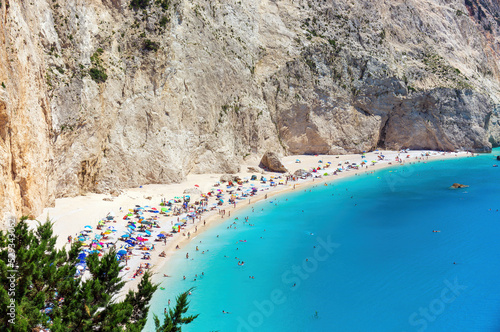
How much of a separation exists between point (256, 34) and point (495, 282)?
58579 millimetres

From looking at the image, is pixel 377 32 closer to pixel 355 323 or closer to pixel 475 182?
pixel 475 182

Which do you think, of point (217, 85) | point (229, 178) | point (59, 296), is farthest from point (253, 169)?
point (59, 296)

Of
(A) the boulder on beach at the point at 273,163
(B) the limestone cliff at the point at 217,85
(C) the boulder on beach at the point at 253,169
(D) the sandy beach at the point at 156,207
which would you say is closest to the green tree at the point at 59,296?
(D) the sandy beach at the point at 156,207

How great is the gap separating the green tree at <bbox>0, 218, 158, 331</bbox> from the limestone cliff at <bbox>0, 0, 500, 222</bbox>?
1262 cm

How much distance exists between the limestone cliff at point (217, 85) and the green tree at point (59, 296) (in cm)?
1262

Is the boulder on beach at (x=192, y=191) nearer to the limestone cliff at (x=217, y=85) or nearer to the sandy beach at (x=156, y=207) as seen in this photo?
the sandy beach at (x=156, y=207)

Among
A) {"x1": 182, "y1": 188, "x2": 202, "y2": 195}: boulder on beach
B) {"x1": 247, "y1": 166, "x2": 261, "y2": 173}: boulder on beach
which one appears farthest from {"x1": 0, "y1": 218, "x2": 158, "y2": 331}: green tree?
{"x1": 247, "y1": 166, "x2": 261, "y2": 173}: boulder on beach

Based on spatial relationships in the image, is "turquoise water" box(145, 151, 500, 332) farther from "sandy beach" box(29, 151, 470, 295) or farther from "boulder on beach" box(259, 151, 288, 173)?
"boulder on beach" box(259, 151, 288, 173)

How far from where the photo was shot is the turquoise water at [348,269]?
21.6 metres

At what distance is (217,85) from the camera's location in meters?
57.0

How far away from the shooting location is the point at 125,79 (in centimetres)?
4406

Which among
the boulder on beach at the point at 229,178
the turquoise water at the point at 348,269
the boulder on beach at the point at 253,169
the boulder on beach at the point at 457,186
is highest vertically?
the boulder on beach at the point at 253,169

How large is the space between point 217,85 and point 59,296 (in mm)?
46405

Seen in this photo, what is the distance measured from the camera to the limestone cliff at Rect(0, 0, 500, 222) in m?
31.2
